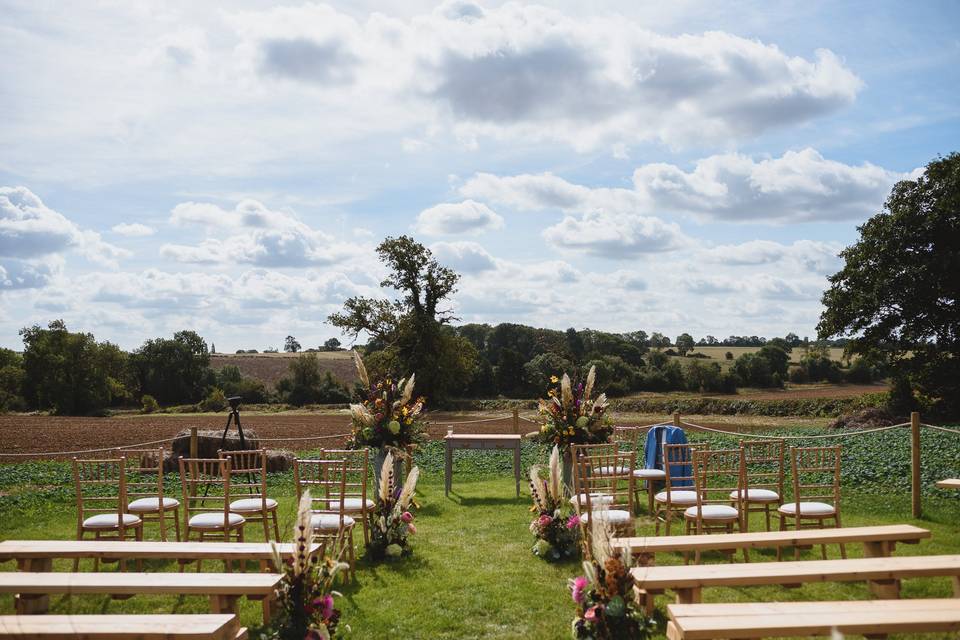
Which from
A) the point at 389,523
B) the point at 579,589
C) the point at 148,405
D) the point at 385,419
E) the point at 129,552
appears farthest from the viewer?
the point at 148,405

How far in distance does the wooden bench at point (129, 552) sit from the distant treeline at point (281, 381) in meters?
31.7

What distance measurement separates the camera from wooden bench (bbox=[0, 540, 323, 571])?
6.07 m

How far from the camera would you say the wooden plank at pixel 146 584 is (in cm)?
514

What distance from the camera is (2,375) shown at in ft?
155

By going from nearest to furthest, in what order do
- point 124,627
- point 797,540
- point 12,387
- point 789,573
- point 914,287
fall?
point 124,627, point 789,573, point 797,540, point 914,287, point 12,387

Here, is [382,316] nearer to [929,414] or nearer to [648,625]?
[929,414]

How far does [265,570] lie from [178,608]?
0.99 metres

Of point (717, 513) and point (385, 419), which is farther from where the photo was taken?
point (385, 419)

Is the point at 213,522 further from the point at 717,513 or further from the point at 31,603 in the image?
the point at 717,513

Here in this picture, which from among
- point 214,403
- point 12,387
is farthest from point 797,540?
point 12,387

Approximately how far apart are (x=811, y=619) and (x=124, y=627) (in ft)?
13.0

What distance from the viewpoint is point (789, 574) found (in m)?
5.32

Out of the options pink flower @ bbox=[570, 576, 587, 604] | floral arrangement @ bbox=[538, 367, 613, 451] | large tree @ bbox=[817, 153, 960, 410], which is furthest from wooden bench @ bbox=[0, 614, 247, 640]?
large tree @ bbox=[817, 153, 960, 410]

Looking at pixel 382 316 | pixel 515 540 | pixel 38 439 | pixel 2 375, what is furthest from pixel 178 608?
pixel 2 375
